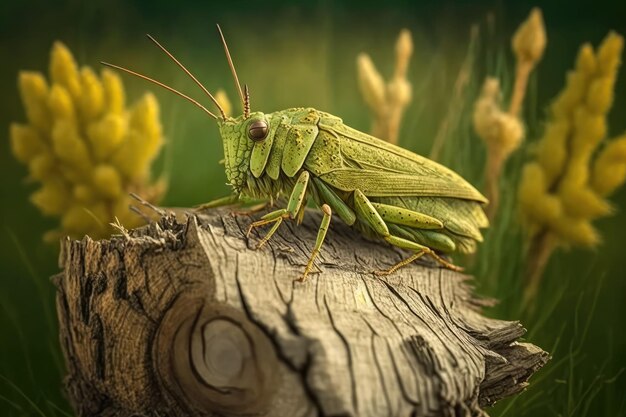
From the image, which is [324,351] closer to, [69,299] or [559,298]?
[69,299]

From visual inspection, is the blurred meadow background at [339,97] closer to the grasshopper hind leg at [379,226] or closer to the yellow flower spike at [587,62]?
the yellow flower spike at [587,62]

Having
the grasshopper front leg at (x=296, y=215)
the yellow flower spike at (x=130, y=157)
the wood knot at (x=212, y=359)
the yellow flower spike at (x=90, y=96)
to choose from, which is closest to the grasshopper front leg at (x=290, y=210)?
the grasshopper front leg at (x=296, y=215)

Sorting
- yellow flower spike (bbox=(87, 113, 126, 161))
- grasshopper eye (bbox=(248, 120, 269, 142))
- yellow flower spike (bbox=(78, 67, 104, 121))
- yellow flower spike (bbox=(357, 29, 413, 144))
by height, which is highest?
yellow flower spike (bbox=(357, 29, 413, 144))

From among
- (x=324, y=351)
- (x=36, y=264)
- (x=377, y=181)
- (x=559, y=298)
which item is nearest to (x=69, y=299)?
(x=324, y=351)

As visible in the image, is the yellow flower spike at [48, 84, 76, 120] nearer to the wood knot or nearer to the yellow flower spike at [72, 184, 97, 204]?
the yellow flower spike at [72, 184, 97, 204]

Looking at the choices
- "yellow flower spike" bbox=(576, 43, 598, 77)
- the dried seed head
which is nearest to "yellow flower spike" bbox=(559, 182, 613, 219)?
"yellow flower spike" bbox=(576, 43, 598, 77)
